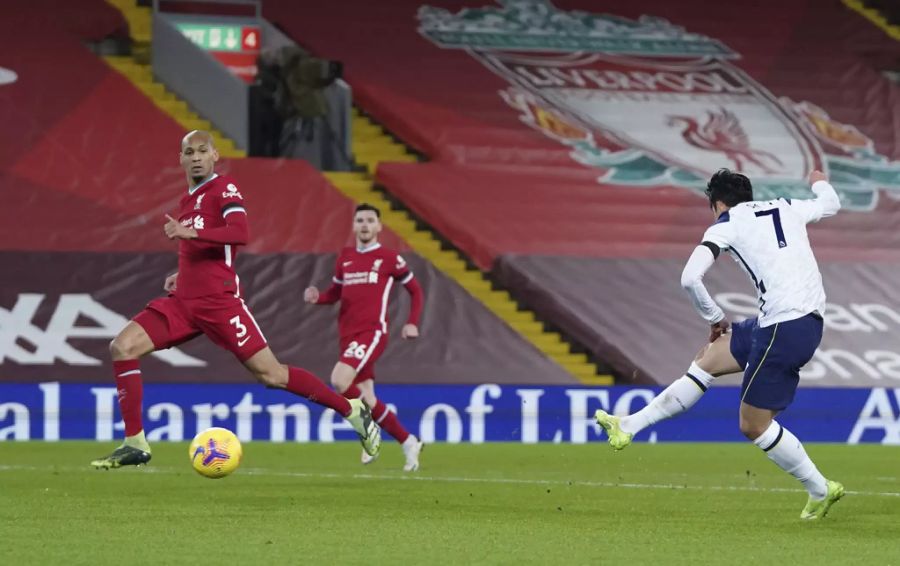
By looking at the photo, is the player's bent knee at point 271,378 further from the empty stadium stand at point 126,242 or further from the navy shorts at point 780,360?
the empty stadium stand at point 126,242

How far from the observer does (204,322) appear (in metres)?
10.1

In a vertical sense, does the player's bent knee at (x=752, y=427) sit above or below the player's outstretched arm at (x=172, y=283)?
above

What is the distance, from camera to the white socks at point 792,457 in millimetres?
8711

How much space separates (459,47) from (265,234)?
5.37 meters

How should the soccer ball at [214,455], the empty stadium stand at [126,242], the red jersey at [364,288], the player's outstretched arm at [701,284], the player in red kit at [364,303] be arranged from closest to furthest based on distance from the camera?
1. the player's outstretched arm at [701,284]
2. the soccer ball at [214,455]
3. the player in red kit at [364,303]
4. the red jersey at [364,288]
5. the empty stadium stand at [126,242]

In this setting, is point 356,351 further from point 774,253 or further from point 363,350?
point 774,253

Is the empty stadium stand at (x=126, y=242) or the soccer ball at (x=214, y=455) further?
the empty stadium stand at (x=126, y=242)

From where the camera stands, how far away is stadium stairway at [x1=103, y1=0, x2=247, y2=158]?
2177 centimetres

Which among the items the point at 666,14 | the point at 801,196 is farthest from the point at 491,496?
the point at 666,14

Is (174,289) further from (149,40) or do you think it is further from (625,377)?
(149,40)

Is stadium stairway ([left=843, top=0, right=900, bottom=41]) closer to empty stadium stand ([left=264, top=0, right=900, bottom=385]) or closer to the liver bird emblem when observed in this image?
empty stadium stand ([left=264, top=0, right=900, bottom=385])

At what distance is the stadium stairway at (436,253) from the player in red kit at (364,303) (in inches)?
240

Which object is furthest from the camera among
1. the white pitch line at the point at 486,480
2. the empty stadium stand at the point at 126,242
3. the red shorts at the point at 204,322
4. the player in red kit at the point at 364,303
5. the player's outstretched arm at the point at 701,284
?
the empty stadium stand at the point at 126,242

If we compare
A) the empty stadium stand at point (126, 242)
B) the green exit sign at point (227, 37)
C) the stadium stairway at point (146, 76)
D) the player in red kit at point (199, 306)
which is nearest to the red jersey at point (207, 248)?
the player in red kit at point (199, 306)
